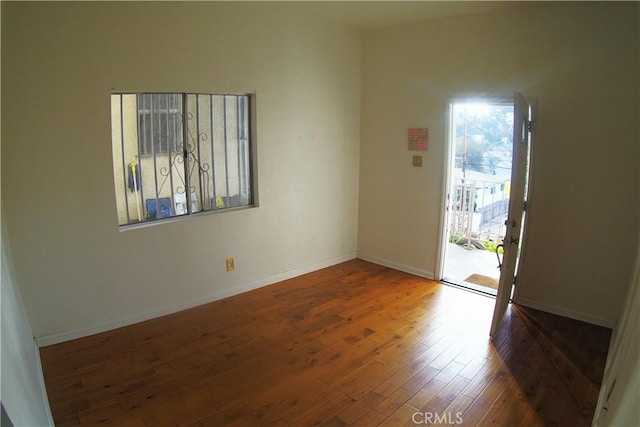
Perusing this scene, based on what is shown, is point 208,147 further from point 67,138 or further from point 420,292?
point 420,292

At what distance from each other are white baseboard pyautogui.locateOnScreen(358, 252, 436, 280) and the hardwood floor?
0.58m

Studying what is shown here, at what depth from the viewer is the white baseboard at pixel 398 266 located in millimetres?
4598

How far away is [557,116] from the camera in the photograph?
348 cm

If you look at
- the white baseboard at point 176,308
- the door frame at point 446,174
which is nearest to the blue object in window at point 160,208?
the white baseboard at point 176,308

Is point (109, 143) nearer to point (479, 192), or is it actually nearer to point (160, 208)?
point (160, 208)

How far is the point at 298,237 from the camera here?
456cm

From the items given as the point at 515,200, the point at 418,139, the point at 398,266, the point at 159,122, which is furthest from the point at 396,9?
the point at 398,266

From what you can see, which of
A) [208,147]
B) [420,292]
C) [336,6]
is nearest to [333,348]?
[420,292]

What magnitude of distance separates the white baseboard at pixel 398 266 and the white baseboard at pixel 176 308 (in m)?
0.36

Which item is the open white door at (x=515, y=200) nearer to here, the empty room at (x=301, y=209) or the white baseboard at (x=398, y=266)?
the empty room at (x=301, y=209)

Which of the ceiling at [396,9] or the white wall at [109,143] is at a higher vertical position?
the ceiling at [396,9]

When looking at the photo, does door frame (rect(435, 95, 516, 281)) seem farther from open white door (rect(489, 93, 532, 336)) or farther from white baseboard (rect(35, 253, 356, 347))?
white baseboard (rect(35, 253, 356, 347))

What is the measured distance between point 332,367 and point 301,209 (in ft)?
6.58

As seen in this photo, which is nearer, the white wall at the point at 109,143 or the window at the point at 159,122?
the white wall at the point at 109,143
